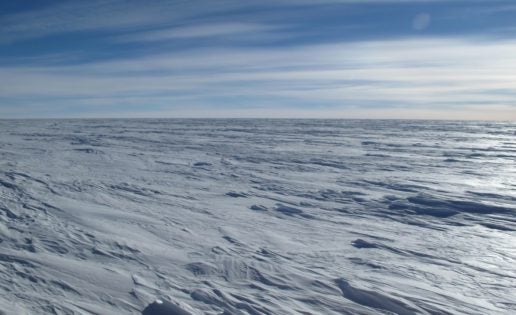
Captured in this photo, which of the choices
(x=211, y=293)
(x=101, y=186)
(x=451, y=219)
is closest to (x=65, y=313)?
(x=211, y=293)

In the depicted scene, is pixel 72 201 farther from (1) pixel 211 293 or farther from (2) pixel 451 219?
(2) pixel 451 219

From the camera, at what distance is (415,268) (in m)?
3.92

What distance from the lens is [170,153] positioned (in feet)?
41.9

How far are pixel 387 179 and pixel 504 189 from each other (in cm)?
220

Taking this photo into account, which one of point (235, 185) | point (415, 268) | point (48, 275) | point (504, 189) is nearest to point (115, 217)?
point (48, 275)

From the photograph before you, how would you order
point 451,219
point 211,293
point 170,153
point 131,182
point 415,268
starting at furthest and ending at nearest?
point 170,153
point 131,182
point 451,219
point 415,268
point 211,293

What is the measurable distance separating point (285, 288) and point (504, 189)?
636 cm

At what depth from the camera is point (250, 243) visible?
14.9ft

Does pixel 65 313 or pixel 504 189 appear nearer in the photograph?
pixel 65 313

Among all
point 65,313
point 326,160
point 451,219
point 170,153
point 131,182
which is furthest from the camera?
point 170,153

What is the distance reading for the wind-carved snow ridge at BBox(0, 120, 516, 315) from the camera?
3188 mm

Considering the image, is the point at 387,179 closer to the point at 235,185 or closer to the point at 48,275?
the point at 235,185

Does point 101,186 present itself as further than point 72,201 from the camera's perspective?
Yes

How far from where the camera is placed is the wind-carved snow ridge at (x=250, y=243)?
319 cm
